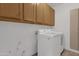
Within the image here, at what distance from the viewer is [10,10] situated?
46.9 inches

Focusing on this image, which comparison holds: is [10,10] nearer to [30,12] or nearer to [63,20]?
[30,12]

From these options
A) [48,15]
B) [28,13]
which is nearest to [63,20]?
[48,15]

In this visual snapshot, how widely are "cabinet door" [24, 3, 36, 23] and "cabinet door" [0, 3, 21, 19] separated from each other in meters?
0.08

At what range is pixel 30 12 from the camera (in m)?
1.31

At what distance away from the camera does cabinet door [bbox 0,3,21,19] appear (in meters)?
1.11

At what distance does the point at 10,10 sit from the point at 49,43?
53 centimetres

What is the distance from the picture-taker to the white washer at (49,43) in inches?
48.4

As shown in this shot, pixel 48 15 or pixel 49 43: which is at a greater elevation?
pixel 48 15

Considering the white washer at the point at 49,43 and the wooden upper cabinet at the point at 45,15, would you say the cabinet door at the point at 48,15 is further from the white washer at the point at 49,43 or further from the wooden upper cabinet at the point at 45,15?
the white washer at the point at 49,43

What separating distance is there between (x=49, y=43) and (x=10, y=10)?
0.53 metres

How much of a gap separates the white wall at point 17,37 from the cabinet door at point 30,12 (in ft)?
0.26

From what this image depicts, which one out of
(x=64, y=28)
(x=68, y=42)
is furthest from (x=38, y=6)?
(x=68, y=42)

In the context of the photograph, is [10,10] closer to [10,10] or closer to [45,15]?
[10,10]

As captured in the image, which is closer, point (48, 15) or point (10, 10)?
point (10, 10)
